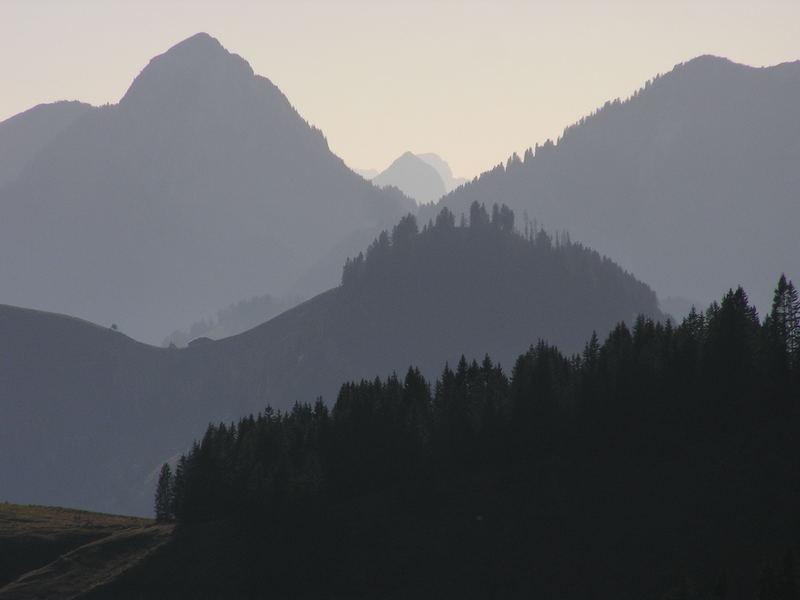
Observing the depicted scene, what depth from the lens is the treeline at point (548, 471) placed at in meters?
138

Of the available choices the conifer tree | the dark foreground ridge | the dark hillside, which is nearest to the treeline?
the dark hillside

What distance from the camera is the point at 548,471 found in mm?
162000

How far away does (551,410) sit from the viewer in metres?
176

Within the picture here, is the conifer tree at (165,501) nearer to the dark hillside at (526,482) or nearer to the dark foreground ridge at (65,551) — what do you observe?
the dark hillside at (526,482)

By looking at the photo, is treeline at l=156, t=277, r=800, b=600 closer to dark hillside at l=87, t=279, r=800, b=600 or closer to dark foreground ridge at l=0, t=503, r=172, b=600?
dark hillside at l=87, t=279, r=800, b=600

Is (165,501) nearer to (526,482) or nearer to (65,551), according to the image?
(65,551)

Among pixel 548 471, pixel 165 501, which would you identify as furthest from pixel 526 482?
pixel 165 501

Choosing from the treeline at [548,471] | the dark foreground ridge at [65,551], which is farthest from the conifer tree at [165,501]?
the dark foreground ridge at [65,551]

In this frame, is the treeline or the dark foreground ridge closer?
the treeline

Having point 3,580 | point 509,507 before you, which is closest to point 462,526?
point 509,507

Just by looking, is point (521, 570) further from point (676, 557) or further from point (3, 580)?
point (3, 580)

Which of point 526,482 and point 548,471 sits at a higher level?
point 548,471

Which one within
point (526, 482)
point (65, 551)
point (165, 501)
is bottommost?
point (65, 551)

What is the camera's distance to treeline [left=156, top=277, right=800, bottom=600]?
452ft
